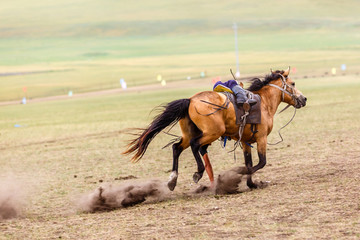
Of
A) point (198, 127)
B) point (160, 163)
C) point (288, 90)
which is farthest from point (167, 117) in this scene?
point (160, 163)

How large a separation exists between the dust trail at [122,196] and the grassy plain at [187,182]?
0.79 ft

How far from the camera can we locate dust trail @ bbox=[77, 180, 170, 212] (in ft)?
29.6

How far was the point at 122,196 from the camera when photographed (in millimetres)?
9328

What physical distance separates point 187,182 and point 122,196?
1.87 meters

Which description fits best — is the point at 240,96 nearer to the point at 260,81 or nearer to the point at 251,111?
the point at 251,111

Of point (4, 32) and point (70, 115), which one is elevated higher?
point (4, 32)

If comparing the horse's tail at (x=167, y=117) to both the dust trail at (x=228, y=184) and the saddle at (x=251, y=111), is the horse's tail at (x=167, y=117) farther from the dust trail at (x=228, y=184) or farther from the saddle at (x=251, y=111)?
the dust trail at (x=228, y=184)

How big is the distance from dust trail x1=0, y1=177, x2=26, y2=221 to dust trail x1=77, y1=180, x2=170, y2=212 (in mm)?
893

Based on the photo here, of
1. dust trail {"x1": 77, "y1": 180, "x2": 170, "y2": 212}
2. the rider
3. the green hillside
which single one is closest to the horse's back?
the rider

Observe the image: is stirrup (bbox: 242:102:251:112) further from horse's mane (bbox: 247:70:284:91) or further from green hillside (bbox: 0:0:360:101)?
green hillside (bbox: 0:0:360:101)

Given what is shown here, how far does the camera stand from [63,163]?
48.0 ft

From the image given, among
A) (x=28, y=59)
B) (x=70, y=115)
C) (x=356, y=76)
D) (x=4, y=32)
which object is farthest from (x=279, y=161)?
(x=4, y=32)

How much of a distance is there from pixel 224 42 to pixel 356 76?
210 feet

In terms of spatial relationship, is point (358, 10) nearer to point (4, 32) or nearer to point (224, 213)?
point (4, 32)
